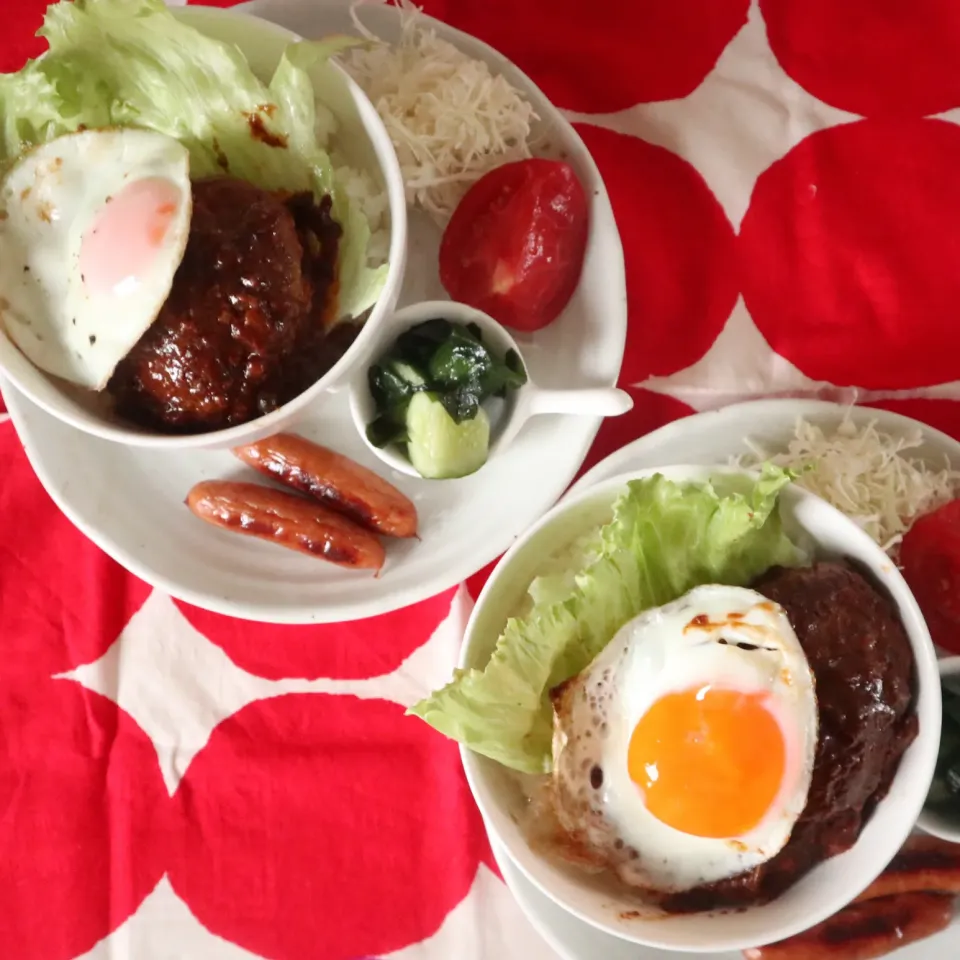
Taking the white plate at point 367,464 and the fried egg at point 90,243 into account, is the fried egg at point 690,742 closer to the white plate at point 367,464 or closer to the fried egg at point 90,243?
the white plate at point 367,464

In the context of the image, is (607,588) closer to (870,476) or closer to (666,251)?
(870,476)

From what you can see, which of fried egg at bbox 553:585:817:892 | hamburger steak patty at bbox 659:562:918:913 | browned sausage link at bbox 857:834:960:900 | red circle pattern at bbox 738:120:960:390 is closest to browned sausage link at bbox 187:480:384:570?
fried egg at bbox 553:585:817:892

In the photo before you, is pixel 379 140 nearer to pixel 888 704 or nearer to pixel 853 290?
pixel 853 290

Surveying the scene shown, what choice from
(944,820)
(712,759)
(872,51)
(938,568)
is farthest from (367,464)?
(872,51)

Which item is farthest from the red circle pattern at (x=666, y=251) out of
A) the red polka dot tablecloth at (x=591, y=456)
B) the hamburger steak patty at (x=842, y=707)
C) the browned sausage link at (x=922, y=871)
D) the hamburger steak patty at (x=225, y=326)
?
the browned sausage link at (x=922, y=871)

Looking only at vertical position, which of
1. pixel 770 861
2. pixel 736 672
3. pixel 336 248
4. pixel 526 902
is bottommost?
pixel 526 902

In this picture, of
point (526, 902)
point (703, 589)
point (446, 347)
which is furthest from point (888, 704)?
point (446, 347)
